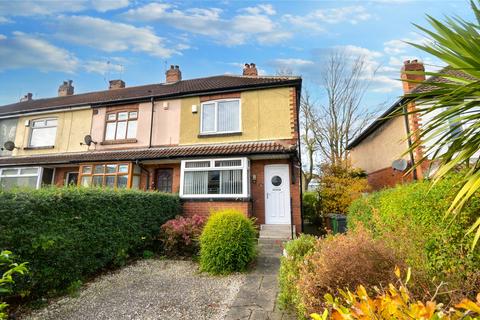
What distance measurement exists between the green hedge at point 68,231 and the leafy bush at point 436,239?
5164 millimetres

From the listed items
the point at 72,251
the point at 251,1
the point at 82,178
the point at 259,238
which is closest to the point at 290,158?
the point at 259,238

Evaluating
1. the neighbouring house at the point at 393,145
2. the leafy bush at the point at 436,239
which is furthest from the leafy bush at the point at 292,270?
the neighbouring house at the point at 393,145

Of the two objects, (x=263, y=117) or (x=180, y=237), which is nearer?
(x=180, y=237)

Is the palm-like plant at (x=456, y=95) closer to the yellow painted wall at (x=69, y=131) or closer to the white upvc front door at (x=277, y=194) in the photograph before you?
the white upvc front door at (x=277, y=194)

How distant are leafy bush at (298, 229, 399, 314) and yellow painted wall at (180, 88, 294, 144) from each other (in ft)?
23.7

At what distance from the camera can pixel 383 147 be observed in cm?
1234

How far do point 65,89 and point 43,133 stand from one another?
5.65m

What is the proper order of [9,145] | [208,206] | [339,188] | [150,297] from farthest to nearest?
1. [9,145]
2. [339,188]
3. [208,206]
4. [150,297]

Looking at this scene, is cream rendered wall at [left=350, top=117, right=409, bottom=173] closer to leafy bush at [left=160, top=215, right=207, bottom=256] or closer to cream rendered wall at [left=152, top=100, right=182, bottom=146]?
leafy bush at [left=160, top=215, right=207, bottom=256]

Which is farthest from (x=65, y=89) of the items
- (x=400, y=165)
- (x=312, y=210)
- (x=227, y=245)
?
(x=400, y=165)

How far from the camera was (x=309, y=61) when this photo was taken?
16.2 metres

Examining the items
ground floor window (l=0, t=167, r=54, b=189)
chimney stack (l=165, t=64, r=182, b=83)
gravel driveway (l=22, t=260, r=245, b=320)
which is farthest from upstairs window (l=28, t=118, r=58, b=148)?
gravel driveway (l=22, t=260, r=245, b=320)

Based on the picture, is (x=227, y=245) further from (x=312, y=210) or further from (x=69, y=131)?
(x=69, y=131)

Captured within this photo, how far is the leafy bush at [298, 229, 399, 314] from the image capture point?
2.45 metres
